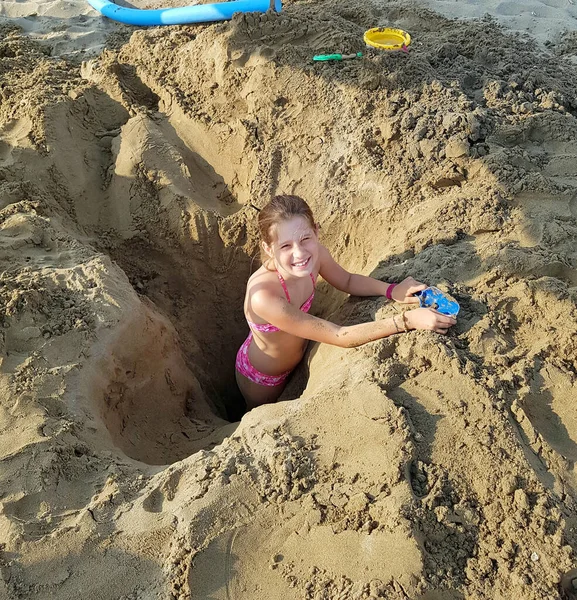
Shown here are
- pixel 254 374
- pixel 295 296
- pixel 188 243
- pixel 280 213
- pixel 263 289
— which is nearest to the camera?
pixel 280 213

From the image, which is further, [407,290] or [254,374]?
[254,374]

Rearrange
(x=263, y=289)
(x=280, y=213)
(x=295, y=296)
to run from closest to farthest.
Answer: (x=280, y=213) < (x=263, y=289) < (x=295, y=296)

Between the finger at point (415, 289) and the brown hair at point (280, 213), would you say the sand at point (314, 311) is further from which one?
the brown hair at point (280, 213)

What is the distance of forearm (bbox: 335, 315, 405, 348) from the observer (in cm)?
212

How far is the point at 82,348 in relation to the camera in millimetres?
Answer: 2271

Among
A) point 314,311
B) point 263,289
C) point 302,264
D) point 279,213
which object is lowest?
point 314,311

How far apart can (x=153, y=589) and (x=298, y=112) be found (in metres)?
2.58

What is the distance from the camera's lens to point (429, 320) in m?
2.05

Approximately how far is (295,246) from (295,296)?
1.16 ft

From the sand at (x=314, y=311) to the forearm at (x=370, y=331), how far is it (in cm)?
6

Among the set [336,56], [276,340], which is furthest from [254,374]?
[336,56]

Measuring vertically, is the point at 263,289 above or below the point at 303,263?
below

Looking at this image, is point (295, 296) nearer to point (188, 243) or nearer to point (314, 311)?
point (314, 311)

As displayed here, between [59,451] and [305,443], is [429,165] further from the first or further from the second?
[59,451]
